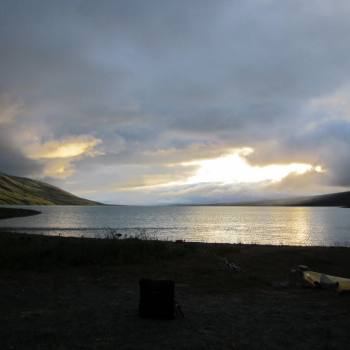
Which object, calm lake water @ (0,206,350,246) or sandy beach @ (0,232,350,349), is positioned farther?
calm lake water @ (0,206,350,246)

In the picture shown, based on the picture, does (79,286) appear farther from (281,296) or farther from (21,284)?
(281,296)

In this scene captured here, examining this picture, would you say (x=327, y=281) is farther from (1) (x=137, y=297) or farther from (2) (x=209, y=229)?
(2) (x=209, y=229)

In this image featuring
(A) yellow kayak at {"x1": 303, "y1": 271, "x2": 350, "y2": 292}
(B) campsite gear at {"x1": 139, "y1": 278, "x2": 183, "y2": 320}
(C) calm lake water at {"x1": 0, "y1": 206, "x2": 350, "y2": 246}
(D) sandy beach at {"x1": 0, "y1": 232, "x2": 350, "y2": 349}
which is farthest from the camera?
(C) calm lake water at {"x1": 0, "y1": 206, "x2": 350, "y2": 246}

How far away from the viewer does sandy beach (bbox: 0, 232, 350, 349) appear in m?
7.88

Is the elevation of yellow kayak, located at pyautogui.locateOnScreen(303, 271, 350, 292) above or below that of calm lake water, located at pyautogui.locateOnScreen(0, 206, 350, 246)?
below

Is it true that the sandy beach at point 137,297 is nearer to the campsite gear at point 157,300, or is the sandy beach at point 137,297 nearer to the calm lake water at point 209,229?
the campsite gear at point 157,300

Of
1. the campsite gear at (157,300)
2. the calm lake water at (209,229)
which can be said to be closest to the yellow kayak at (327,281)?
the campsite gear at (157,300)

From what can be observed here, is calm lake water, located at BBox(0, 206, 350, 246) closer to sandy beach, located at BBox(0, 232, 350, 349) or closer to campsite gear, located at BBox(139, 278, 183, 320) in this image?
sandy beach, located at BBox(0, 232, 350, 349)

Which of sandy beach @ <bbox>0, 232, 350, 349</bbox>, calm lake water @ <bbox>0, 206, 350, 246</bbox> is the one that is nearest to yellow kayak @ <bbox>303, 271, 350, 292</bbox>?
sandy beach @ <bbox>0, 232, 350, 349</bbox>

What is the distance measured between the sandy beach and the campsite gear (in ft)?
0.77

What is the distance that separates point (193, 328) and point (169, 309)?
83cm

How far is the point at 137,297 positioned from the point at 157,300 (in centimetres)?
267

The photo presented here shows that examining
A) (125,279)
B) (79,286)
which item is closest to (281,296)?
(125,279)

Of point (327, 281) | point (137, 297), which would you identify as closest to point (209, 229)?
point (327, 281)
